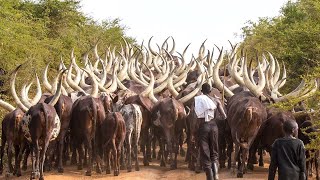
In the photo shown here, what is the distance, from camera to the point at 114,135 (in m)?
13.1

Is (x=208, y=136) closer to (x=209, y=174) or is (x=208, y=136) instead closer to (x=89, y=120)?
(x=209, y=174)

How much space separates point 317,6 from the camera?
69.3 ft

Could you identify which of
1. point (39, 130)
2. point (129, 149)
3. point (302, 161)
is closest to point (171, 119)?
point (129, 149)

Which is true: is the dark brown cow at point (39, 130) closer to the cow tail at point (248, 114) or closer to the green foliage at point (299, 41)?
the cow tail at point (248, 114)

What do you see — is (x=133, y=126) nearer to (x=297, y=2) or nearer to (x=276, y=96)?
(x=276, y=96)

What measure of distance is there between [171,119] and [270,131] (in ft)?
9.08

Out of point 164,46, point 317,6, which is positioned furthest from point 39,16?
point 317,6

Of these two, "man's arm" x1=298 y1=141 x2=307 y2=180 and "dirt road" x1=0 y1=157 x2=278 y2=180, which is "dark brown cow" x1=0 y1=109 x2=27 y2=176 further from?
"man's arm" x1=298 y1=141 x2=307 y2=180

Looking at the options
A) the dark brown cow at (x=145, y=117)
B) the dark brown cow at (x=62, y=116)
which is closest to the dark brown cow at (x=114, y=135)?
the dark brown cow at (x=62, y=116)

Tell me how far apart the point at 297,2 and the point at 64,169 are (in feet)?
61.0

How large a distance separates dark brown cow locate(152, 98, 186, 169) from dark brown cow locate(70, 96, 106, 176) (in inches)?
65.7

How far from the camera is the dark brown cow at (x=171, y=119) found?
14477mm

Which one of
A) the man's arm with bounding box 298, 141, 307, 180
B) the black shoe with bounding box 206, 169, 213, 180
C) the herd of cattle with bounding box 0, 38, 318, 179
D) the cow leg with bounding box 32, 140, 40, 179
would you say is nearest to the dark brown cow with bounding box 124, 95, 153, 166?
the herd of cattle with bounding box 0, 38, 318, 179

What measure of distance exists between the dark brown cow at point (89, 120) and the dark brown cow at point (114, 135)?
9.8 inches
